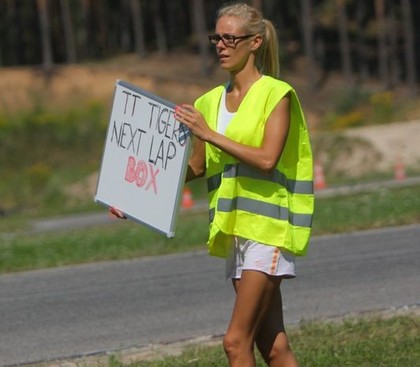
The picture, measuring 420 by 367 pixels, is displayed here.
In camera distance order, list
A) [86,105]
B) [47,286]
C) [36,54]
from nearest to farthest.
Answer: [47,286]
[86,105]
[36,54]

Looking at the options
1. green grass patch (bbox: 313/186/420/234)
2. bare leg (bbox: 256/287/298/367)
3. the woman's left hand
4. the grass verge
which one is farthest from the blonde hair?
green grass patch (bbox: 313/186/420/234)

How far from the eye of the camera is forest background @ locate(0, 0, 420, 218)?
42.9 meters

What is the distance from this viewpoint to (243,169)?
555cm

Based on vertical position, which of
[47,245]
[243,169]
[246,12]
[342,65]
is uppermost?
[246,12]

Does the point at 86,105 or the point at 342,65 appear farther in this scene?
the point at 342,65

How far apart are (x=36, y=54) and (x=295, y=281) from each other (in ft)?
252

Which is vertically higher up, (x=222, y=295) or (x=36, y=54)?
(x=222, y=295)

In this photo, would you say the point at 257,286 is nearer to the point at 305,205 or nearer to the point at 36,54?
the point at 305,205

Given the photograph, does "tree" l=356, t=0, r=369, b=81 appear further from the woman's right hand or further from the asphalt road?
the woman's right hand

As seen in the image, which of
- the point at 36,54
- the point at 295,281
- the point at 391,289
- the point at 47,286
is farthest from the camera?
the point at 36,54

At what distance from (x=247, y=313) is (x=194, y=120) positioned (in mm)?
831

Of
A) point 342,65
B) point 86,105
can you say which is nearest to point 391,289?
point 86,105

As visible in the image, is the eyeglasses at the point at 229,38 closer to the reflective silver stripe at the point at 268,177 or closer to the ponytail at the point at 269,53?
the ponytail at the point at 269,53

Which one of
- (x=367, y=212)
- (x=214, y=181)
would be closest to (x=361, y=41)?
(x=367, y=212)
